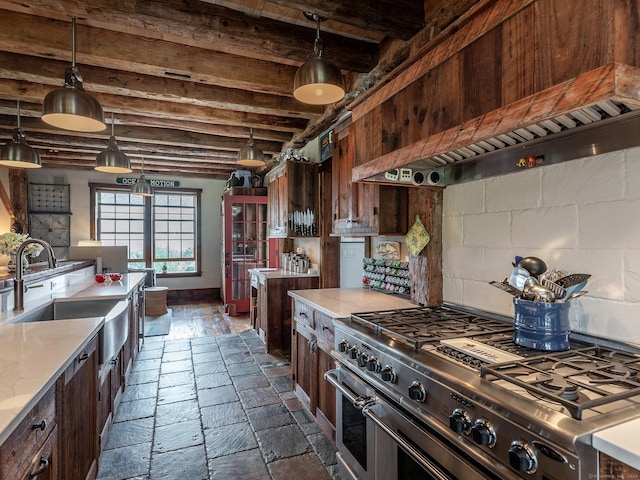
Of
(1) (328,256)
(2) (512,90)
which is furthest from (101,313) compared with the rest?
(2) (512,90)

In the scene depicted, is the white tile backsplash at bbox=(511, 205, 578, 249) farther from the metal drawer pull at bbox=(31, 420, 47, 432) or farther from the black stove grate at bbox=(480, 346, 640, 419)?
the metal drawer pull at bbox=(31, 420, 47, 432)

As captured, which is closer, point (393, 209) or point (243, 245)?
point (393, 209)

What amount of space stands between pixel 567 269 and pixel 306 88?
1.66 m

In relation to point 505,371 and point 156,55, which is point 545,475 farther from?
point 156,55

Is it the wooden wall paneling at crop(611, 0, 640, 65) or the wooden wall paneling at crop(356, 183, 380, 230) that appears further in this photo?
the wooden wall paneling at crop(356, 183, 380, 230)

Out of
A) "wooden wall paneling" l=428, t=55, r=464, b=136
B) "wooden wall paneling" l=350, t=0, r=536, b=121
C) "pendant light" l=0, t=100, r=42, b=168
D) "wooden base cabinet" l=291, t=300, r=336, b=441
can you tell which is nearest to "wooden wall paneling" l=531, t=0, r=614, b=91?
"wooden wall paneling" l=350, t=0, r=536, b=121

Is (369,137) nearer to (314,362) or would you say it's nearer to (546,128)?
(546,128)

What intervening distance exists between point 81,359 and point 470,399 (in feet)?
5.53

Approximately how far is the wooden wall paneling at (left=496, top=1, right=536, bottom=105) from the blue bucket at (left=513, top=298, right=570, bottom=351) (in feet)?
2.50

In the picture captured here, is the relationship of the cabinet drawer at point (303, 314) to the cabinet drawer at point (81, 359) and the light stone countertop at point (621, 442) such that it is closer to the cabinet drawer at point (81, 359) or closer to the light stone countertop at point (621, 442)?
the cabinet drawer at point (81, 359)

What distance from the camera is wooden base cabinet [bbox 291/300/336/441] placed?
227 centimetres

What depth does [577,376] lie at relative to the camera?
1.11 metres

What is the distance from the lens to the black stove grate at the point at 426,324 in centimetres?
158

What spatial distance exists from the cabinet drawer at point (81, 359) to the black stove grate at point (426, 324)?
4.34 ft
